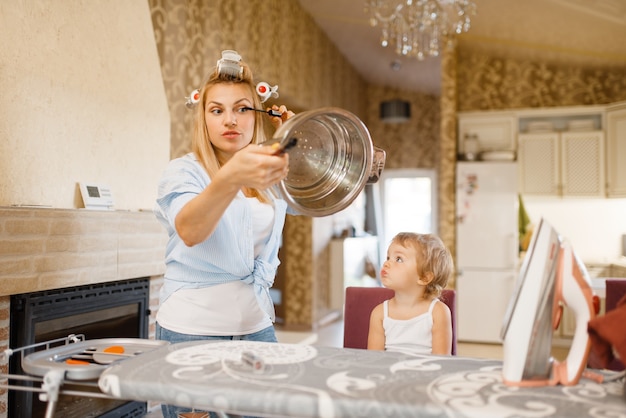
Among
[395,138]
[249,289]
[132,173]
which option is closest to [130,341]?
[249,289]

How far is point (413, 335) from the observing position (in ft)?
5.75

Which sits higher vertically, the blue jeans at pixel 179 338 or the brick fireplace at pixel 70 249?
the brick fireplace at pixel 70 249

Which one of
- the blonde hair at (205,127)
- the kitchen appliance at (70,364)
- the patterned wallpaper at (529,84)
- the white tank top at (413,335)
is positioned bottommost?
the white tank top at (413,335)

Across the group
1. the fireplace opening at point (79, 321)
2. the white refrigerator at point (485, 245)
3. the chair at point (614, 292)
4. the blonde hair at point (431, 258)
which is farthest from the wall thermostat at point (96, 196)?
the white refrigerator at point (485, 245)

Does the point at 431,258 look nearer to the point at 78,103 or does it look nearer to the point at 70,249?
the point at 70,249

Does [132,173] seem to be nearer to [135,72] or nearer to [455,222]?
[135,72]

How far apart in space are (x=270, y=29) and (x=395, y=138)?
3.64m

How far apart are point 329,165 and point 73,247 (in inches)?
57.1

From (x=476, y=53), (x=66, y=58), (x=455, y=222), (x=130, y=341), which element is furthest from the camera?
(x=476, y=53)

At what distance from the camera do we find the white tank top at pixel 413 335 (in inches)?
68.8

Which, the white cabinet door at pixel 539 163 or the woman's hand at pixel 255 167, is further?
the white cabinet door at pixel 539 163

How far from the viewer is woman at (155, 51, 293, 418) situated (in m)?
1.29

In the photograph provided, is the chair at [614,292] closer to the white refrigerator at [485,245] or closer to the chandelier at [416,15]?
the chandelier at [416,15]

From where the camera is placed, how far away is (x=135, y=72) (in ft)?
10.1
